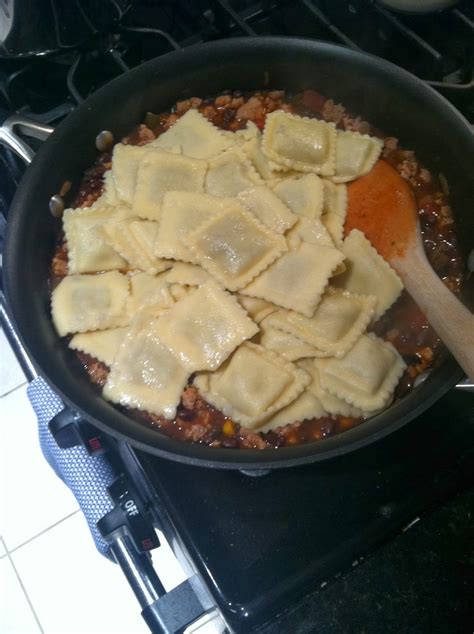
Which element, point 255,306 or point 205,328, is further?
point 255,306

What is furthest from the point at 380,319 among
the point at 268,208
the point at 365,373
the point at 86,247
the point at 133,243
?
the point at 86,247

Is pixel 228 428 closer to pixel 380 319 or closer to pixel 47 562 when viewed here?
pixel 380 319

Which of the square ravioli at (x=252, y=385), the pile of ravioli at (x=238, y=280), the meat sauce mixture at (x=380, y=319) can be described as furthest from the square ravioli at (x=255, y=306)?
the meat sauce mixture at (x=380, y=319)

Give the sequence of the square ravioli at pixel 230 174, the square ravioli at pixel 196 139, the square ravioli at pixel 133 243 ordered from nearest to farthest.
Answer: the square ravioli at pixel 133 243 → the square ravioli at pixel 230 174 → the square ravioli at pixel 196 139

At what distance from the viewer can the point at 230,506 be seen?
74.5 inches

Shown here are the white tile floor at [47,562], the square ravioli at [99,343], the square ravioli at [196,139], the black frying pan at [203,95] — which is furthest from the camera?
Result: the white tile floor at [47,562]

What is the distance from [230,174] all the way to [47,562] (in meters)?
1.98

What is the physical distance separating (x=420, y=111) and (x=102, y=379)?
5.02ft

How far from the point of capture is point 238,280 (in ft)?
6.93

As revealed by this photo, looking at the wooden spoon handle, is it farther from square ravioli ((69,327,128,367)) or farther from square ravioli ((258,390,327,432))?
square ravioli ((69,327,128,367))

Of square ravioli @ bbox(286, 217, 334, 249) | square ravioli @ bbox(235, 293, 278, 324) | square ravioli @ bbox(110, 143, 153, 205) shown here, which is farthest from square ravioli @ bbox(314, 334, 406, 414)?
square ravioli @ bbox(110, 143, 153, 205)

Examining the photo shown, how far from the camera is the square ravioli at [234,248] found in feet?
6.97

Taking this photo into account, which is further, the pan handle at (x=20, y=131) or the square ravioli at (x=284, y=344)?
the pan handle at (x=20, y=131)

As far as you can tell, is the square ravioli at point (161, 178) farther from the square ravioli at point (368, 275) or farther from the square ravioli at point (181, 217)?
the square ravioli at point (368, 275)
